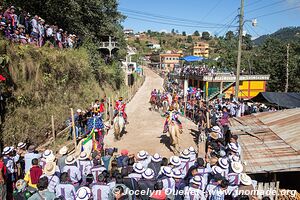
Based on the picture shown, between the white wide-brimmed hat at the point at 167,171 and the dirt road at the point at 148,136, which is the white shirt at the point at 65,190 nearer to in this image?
the white wide-brimmed hat at the point at 167,171

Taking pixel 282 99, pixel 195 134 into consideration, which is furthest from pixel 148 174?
pixel 282 99

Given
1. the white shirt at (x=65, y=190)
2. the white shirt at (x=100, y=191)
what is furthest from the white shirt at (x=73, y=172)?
the white shirt at (x=100, y=191)

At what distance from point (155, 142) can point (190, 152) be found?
6.97 metres

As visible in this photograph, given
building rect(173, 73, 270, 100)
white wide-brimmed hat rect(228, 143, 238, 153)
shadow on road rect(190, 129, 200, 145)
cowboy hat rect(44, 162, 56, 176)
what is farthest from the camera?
building rect(173, 73, 270, 100)

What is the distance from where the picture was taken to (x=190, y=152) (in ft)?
25.9

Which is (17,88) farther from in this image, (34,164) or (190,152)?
(190,152)

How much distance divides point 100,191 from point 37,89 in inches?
361

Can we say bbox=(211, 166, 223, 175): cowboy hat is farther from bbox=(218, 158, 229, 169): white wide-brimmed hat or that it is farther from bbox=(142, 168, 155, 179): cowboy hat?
bbox=(142, 168, 155, 179): cowboy hat

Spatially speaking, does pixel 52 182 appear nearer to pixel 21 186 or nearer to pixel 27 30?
pixel 21 186

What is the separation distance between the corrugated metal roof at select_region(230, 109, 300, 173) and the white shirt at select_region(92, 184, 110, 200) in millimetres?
3834

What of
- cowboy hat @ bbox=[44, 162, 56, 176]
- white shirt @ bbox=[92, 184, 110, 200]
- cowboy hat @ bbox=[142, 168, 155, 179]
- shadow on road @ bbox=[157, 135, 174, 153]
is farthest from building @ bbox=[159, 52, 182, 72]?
white shirt @ bbox=[92, 184, 110, 200]

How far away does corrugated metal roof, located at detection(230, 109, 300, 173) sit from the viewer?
277 inches

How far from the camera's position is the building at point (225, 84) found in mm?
26734

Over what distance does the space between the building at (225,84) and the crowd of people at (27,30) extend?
1446 cm
